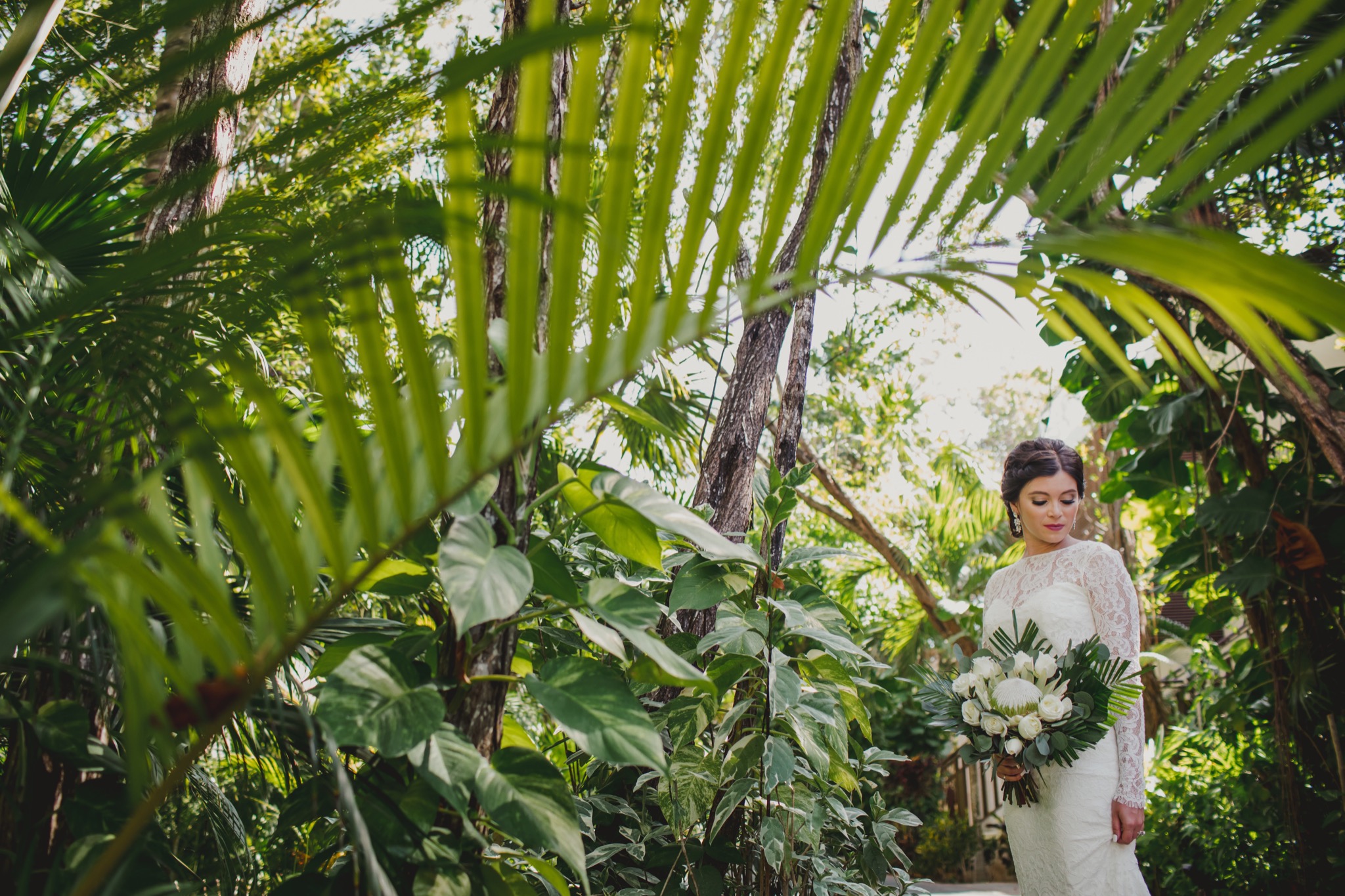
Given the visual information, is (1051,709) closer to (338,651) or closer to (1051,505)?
(1051,505)

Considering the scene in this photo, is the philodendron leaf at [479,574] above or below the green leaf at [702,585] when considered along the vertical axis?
below

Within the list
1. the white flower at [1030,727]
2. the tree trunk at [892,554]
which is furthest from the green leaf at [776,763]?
the tree trunk at [892,554]

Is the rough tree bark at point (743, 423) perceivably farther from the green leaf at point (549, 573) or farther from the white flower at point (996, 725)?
the green leaf at point (549, 573)

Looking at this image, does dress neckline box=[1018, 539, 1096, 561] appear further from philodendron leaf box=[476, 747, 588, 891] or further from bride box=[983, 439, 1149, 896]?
philodendron leaf box=[476, 747, 588, 891]

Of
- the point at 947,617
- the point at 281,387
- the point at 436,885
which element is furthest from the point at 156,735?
the point at 947,617

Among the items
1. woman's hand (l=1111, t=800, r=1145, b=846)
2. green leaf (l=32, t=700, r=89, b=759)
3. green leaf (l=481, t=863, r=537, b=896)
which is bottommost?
woman's hand (l=1111, t=800, r=1145, b=846)

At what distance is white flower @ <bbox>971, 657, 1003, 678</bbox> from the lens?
198 centimetres

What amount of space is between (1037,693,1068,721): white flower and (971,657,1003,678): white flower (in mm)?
156

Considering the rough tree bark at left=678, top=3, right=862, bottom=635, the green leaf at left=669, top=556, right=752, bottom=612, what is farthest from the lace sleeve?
the green leaf at left=669, top=556, right=752, bottom=612

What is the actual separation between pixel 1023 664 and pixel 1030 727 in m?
0.18

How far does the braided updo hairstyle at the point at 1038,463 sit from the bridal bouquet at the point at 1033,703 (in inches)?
15.8

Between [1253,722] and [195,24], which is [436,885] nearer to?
[195,24]

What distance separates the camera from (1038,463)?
2.24 m

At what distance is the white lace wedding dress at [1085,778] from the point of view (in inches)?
74.0
